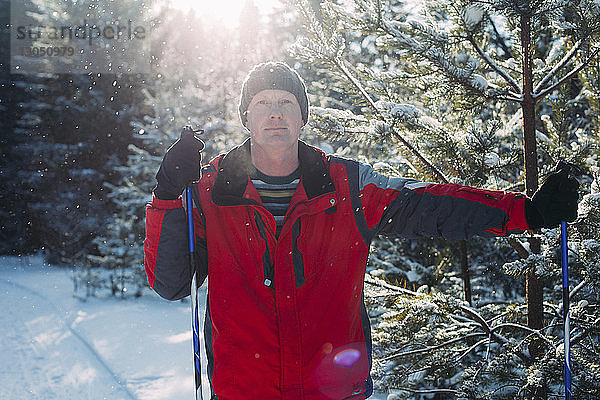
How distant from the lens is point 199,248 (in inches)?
95.6

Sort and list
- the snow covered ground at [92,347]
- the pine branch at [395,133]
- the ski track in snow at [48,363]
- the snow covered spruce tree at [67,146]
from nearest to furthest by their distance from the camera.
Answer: the pine branch at [395,133]
the ski track in snow at [48,363]
the snow covered ground at [92,347]
the snow covered spruce tree at [67,146]

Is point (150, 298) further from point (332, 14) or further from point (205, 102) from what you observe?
point (332, 14)

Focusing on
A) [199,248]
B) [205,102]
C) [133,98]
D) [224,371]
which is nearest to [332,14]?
[199,248]

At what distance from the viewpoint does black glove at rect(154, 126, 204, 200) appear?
2209mm

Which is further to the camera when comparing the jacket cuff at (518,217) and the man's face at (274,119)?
the man's face at (274,119)

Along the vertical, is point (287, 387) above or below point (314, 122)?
below

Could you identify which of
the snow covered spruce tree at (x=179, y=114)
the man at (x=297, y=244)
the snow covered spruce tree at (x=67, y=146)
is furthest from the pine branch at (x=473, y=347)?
the snow covered spruce tree at (x=67, y=146)

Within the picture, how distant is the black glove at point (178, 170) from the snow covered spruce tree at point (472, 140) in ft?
4.99

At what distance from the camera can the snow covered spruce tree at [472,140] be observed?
310cm

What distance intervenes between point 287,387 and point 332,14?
257cm

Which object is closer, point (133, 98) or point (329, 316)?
point (329, 316)

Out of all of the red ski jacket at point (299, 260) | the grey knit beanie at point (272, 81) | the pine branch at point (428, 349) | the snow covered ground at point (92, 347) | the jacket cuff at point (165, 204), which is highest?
the grey knit beanie at point (272, 81)

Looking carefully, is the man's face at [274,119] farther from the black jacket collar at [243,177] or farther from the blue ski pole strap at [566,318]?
the blue ski pole strap at [566,318]

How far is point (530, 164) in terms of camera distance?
3.35 metres
